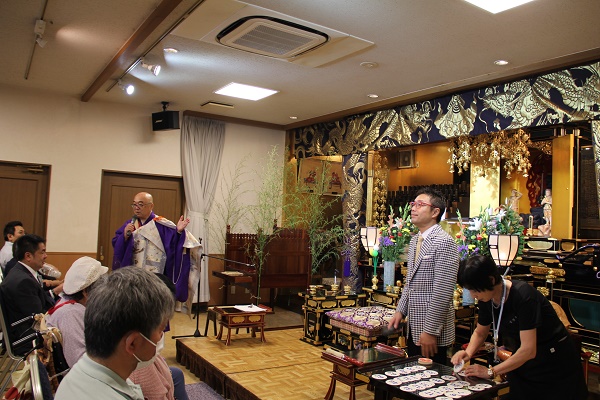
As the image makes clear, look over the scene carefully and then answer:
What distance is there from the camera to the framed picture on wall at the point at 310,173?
26.6ft

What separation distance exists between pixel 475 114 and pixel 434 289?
114 inches

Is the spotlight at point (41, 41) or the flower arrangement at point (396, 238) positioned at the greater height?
the spotlight at point (41, 41)

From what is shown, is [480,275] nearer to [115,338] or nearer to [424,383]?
[424,383]

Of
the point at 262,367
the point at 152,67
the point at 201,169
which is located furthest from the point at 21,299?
the point at 201,169

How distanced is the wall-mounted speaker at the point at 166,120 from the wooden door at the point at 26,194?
1.52 meters

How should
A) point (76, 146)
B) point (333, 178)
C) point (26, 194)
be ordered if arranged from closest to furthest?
point (26, 194), point (76, 146), point (333, 178)

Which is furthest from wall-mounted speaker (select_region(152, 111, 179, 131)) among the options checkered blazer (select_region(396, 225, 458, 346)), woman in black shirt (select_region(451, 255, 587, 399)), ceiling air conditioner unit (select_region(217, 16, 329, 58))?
woman in black shirt (select_region(451, 255, 587, 399))

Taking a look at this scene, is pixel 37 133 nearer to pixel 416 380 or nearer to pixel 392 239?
pixel 392 239

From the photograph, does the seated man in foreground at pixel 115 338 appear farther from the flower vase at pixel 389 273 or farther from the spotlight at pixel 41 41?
the flower vase at pixel 389 273

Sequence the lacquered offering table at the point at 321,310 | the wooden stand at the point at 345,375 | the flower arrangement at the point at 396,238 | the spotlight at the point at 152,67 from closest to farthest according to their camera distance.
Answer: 1. the wooden stand at the point at 345,375
2. the spotlight at the point at 152,67
3. the flower arrangement at the point at 396,238
4. the lacquered offering table at the point at 321,310

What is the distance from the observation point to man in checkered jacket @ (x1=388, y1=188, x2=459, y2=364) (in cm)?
302

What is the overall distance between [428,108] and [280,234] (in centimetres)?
270

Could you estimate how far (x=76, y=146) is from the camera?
21.6ft

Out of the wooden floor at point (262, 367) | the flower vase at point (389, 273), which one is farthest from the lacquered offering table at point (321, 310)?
the flower vase at point (389, 273)
